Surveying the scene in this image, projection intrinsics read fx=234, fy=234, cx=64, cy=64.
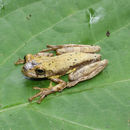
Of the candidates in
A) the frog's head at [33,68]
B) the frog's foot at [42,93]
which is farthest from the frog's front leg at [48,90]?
the frog's head at [33,68]

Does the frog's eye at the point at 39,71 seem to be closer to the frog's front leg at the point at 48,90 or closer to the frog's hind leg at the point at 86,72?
the frog's front leg at the point at 48,90

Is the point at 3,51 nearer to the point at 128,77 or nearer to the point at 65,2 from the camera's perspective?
the point at 65,2

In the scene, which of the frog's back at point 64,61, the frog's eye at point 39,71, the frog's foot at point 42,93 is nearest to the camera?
the frog's foot at point 42,93

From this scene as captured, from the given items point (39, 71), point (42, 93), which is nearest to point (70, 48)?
point (39, 71)

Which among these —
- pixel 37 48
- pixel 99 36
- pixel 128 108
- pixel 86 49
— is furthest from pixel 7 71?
pixel 128 108

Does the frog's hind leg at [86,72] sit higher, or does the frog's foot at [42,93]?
the frog's hind leg at [86,72]

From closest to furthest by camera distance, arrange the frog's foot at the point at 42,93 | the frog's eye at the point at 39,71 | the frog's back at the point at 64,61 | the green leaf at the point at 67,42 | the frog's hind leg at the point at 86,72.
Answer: the green leaf at the point at 67,42 < the frog's foot at the point at 42,93 < the frog's hind leg at the point at 86,72 < the frog's eye at the point at 39,71 < the frog's back at the point at 64,61

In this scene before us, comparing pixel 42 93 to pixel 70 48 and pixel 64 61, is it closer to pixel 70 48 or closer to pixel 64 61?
pixel 64 61
